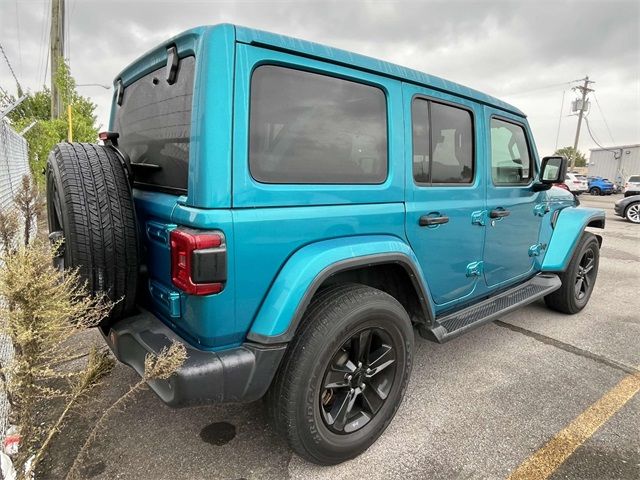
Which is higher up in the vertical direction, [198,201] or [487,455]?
[198,201]

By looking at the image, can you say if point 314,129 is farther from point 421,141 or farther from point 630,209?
point 630,209

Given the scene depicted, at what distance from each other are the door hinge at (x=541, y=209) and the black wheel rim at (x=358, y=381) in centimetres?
220

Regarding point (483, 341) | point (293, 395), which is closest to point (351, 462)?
point (293, 395)

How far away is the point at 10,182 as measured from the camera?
Result: 588 cm

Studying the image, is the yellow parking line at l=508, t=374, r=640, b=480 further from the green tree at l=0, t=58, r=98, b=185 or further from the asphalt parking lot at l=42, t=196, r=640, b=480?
the green tree at l=0, t=58, r=98, b=185

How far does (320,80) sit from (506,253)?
2.23 m

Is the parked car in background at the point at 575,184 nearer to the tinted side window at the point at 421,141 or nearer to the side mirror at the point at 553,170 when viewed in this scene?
the side mirror at the point at 553,170

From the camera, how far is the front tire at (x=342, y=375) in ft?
6.26

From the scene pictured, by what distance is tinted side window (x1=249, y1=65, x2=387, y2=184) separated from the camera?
5.88ft

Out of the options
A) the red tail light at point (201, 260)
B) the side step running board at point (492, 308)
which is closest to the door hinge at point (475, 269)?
the side step running board at point (492, 308)

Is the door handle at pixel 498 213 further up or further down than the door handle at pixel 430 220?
further up

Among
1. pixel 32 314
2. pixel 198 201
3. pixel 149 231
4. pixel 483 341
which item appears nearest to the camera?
pixel 32 314

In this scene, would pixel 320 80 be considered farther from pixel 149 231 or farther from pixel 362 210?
pixel 149 231

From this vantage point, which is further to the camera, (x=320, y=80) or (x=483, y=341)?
(x=483, y=341)
